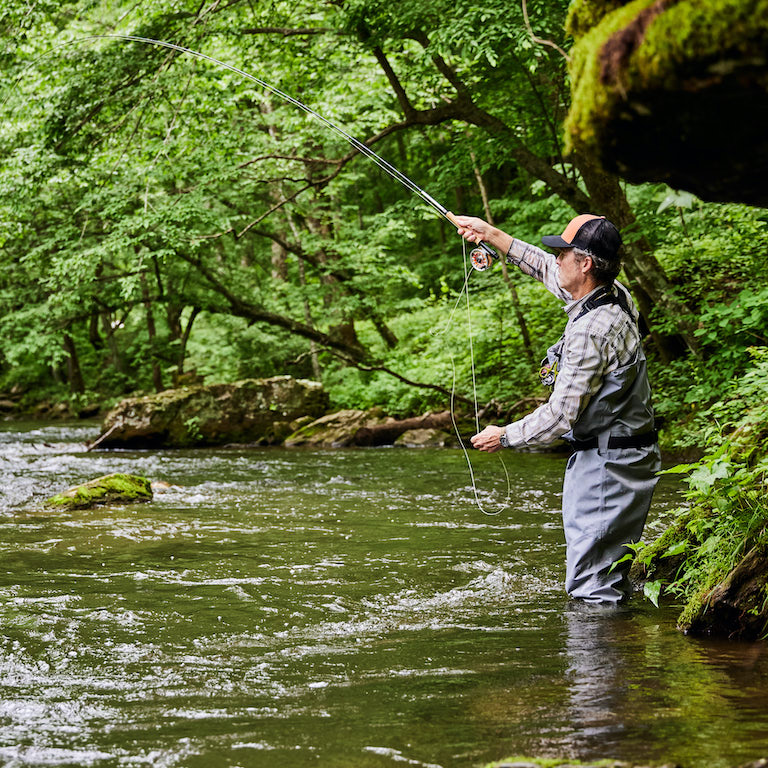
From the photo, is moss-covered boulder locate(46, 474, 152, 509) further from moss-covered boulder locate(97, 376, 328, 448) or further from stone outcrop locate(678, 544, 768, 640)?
moss-covered boulder locate(97, 376, 328, 448)

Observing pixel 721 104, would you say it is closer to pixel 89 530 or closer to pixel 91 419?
pixel 89 530

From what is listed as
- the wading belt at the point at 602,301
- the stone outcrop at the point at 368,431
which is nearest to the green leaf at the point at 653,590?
the wading belt at the point at 602,301

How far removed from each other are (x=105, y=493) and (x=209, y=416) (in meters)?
7.62

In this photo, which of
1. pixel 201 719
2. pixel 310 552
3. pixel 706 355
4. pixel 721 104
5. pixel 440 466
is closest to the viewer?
pixel 721 104

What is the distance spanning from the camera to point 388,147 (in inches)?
916

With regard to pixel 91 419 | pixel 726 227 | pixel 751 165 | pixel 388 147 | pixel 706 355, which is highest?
pixel 388 147

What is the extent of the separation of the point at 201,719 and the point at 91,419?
914 inches

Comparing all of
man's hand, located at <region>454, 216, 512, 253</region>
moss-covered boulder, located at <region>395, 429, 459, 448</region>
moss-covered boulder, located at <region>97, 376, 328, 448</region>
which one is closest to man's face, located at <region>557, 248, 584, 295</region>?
man's hand, located at <region>454, 216, 512, 253</region>

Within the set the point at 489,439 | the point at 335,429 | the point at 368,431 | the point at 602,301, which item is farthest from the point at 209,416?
the point at 602,301

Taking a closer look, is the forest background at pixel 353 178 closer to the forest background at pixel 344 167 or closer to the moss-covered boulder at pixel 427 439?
the forest background at pixel 344 167

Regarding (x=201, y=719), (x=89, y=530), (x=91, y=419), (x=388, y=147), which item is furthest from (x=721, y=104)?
(x=91, y=419)

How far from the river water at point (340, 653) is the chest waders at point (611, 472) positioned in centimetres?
26

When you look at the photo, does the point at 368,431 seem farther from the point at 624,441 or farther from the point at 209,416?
the point at 624,441

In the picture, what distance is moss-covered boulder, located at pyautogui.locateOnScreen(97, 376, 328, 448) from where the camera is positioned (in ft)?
52.8
